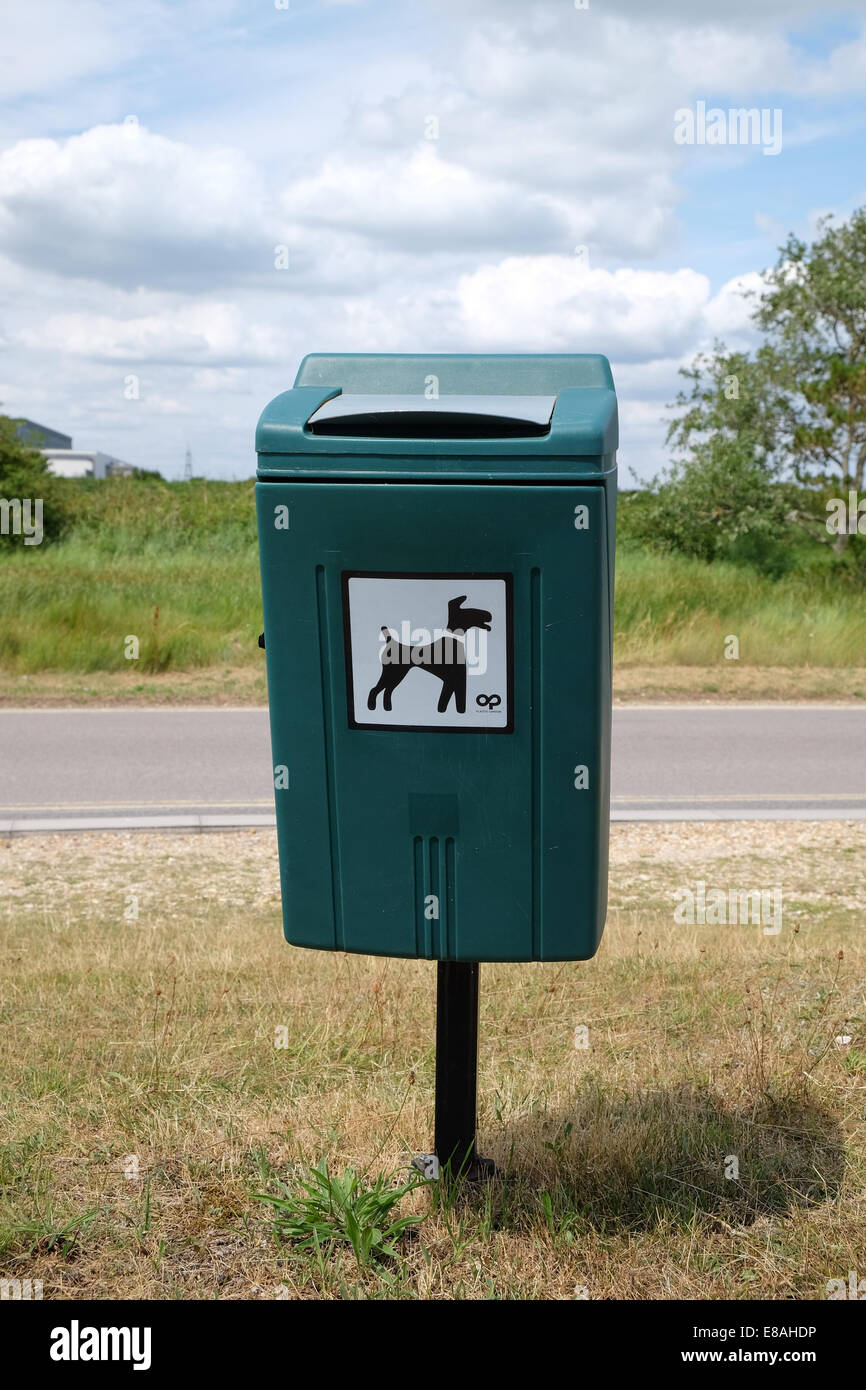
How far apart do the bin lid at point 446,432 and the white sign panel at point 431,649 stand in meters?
0.21

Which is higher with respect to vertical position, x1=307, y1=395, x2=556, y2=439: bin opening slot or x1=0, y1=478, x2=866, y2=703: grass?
x1=307, y1=395, x2=556, y2=439: bin opening slot

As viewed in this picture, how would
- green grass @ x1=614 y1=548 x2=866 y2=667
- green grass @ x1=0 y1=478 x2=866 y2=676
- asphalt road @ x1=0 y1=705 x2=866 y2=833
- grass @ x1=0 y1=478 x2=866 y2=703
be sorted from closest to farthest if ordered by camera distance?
asphalt road @ x1=0 y1=705 x2=866 y2=833 < grass @ x1=0 y1=478 x2=866 y2=703 < green grass @ x1=0 y1=478 x2=866 y2=676 < green grass @ x1=614 y1=548 x2=866 y2=667

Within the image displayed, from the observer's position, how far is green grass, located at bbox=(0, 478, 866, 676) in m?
13.1

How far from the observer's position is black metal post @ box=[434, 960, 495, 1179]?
2.60 metres

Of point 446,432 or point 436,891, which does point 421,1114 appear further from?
point 446,432

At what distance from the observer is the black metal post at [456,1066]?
2.60 m

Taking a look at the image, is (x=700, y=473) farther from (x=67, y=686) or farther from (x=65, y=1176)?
(x=65, y=1176)

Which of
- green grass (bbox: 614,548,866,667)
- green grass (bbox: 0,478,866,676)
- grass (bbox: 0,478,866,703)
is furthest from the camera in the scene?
green grass (bbox: 614,548,866,667)

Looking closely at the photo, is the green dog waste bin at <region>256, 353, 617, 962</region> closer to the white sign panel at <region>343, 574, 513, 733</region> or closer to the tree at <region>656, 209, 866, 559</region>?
the white sign panel at <region>343, 574, 513, 733</region>

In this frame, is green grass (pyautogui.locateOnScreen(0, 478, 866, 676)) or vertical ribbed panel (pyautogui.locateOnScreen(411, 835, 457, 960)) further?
green grass (pyautogui.locateOnScreen(0, 478, 866, 676))

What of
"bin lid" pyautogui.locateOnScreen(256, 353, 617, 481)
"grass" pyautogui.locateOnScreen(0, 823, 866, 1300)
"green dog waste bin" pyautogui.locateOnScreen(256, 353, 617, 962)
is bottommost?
"grass" pyautogui.locateOnScreen(0, 823, 866, 1300)

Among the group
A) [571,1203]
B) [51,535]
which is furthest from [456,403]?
[51,535]

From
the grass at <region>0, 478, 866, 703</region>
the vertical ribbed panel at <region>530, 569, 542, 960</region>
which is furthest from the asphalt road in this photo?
the vertical ribbed panel at <region>530, 569, 542, 960</region>

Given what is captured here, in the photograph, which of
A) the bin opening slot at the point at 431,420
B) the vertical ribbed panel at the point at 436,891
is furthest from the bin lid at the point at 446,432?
the vertical ribbed panel at the point at 436,891
